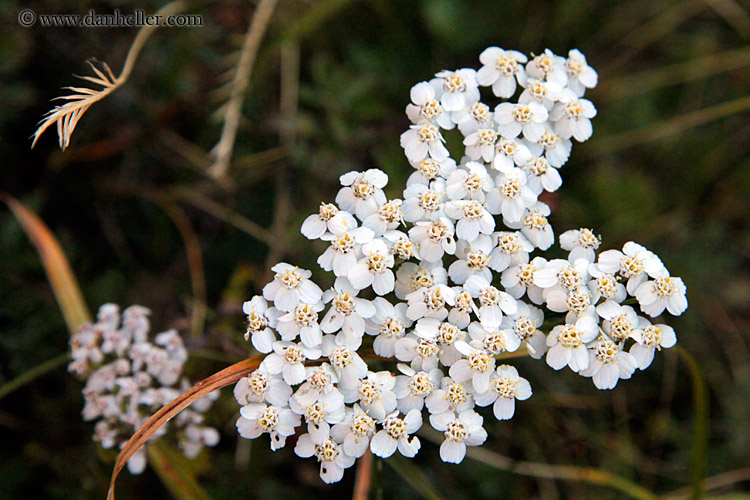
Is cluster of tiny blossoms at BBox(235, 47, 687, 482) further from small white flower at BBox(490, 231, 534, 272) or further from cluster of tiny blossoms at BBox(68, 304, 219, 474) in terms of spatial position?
cluster of tiny blossoms at BBox(68, 304, 219, 474)

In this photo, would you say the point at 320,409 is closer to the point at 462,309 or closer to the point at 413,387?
the point at 413,387

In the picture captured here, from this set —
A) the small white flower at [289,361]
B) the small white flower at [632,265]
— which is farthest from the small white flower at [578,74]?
the small white flower at [289,361]

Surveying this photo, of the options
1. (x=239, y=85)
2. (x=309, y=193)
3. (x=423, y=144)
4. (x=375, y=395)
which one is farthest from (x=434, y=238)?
(x=239, y=85)

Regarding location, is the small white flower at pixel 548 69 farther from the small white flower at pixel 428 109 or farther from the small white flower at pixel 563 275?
the small white flower at pixel 563 275

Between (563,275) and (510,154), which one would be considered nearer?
(563,275)

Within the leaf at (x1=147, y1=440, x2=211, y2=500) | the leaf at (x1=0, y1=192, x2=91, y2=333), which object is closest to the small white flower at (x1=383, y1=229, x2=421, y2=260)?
the leaf at (x1=147, y1=440, x2=211, y2=500)

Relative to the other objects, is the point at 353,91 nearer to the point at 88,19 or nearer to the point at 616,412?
the point at 88,19
